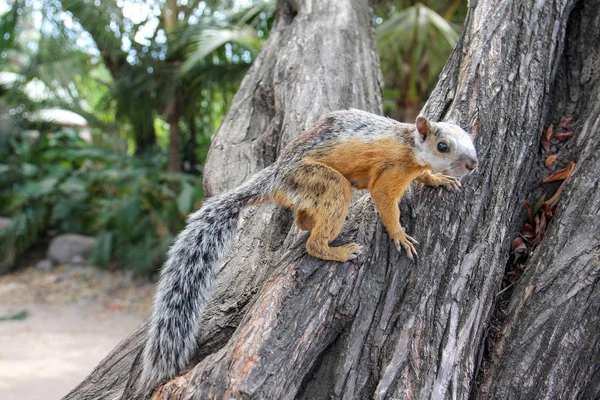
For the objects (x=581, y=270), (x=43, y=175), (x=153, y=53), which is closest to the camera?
(x=581, y=270)

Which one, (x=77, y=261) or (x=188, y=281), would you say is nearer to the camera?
(x=188, y=281)

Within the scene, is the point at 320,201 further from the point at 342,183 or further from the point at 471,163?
the point at 471,163

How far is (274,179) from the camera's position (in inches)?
108

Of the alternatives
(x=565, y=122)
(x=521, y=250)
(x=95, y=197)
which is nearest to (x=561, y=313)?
(x=521, y=250)

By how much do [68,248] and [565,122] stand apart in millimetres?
9162

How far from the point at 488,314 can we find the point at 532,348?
0.23 meters

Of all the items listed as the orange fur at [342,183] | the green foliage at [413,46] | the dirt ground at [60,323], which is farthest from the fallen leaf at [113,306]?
the orange fur at [342,183]

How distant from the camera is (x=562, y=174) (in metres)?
2.82

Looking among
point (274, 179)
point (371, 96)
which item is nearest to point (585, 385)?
point (274, 179)

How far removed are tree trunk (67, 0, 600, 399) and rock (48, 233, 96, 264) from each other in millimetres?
7660

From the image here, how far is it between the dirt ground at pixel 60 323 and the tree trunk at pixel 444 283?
10.7ft

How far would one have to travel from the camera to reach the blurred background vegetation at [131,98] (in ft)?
24.6

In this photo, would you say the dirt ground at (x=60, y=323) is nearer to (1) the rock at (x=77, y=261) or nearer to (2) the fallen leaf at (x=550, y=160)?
(1) the rock at (x=77, y=261)

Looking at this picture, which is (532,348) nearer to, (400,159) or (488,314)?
(488,314)
